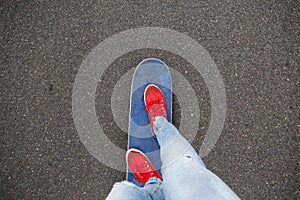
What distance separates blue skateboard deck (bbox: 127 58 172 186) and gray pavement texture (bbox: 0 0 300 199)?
50 millimetres

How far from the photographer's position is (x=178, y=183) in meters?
1.04

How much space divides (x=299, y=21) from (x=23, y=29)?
150cm

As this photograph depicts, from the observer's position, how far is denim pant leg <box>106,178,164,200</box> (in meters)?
1.03

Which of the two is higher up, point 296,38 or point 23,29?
point 23,29

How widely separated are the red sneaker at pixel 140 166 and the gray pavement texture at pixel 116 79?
0.29 ft

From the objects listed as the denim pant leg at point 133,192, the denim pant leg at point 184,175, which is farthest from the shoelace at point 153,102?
the denim pant leg at point 133,192

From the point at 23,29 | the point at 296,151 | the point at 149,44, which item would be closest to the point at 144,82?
the point at 149,44

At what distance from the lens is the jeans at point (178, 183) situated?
96cm

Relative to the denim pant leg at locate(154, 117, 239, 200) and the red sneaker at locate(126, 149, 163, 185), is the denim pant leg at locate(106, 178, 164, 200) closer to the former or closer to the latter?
the denim pant leg at locate(154, 117, 239, 200)

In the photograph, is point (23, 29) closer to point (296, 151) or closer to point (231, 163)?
point (231, 163)

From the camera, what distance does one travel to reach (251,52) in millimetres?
1484

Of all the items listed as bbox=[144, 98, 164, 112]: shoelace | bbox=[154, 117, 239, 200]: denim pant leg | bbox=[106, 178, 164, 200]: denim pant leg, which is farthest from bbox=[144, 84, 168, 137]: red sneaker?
bbox=[106, 178, 164, 200]: denim pant leg

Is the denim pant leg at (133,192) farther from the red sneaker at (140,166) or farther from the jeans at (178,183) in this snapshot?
the red sneaker at (140,166)

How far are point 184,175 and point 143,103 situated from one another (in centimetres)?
56
